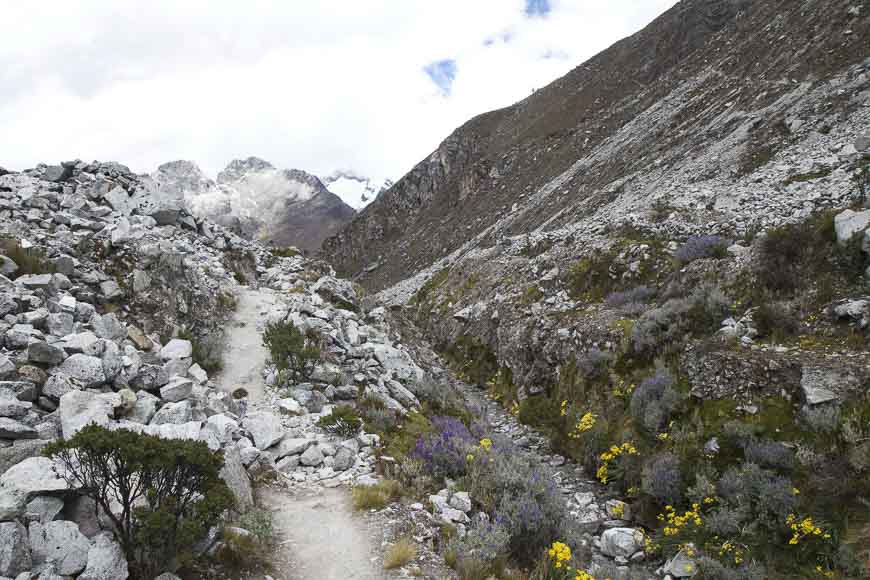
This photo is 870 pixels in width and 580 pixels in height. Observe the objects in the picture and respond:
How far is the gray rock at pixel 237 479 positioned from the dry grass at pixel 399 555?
2.47 metres

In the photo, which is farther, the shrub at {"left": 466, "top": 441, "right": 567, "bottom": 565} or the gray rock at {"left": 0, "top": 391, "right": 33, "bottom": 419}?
the shrub at {"left": 466, "top": 441, "right": 567, "bottom": 565}

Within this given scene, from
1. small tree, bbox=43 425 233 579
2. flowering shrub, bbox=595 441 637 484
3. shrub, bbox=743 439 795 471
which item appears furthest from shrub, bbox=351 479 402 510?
shrub, bbox=743 439 795 471

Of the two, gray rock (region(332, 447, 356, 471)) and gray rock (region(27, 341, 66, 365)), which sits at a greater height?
gray rock (region(27, 341, 66, 365))

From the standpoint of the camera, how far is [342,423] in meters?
11.0

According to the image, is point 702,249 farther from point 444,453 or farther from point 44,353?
point 44,353

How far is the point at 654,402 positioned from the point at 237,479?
29.4 ft


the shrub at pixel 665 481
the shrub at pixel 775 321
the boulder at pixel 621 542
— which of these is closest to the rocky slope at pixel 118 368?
the boulder at pixel 621 542

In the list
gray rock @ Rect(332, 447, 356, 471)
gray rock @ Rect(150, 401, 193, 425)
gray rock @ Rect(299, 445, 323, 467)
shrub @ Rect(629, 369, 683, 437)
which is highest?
gray rock @ Rect(150, 401, 193, 425)

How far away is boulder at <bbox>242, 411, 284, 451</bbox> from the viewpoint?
33.3 ft

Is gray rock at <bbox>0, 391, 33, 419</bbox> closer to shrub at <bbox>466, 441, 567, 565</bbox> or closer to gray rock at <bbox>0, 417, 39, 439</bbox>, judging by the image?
gray rock at <bbox>0, 417, 39, 439</bbox>

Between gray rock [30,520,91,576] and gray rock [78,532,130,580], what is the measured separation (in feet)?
0.30

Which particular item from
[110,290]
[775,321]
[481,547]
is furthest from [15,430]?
[775,321]

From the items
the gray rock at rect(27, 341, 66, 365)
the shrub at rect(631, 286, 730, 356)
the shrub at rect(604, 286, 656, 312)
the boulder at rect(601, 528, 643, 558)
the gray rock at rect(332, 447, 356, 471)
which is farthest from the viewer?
the shrub at rect(604, 286, 656, 312)

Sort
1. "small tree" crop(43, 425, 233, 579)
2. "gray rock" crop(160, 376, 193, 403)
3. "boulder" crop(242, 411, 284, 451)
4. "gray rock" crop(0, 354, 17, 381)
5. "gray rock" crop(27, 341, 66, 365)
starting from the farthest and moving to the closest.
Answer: "boulder" crop(242, 411, 284, 451)
"gray rock" crop(160, 376, 193, 403)
"gray rock" crop(27, 341, 66, 365)
"gray rock" crop(0, 354, 17, 381)
"small tree" crop(43, 425, 233, 579)
